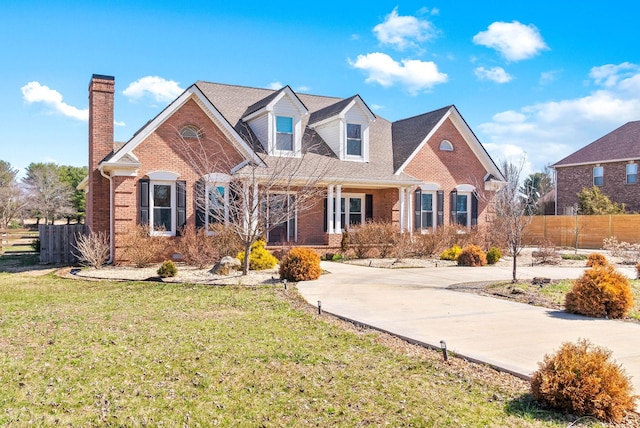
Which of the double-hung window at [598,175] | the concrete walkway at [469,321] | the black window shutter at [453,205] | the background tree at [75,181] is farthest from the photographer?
the background tree at [75,181]

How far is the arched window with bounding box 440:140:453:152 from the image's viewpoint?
25156 millimetres

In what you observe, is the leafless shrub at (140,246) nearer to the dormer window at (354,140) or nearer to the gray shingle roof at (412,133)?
the dormer window at (354,140)

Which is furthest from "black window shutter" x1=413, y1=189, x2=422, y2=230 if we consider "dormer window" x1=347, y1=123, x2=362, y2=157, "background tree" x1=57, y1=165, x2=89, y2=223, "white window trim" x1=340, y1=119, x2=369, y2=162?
"background tree" x1=57, y1=165, x2=89, y2=223

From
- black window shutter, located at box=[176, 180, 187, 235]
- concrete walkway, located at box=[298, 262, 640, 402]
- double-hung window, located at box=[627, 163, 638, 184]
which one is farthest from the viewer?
double-hung window, located at box=[627, 163, 638, 184]

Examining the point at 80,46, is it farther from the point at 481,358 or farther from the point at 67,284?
the point at 481,358

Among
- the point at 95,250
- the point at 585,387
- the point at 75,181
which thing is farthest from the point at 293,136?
the point at 75,181

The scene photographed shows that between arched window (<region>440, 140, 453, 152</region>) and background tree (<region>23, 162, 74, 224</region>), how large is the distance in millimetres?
41459

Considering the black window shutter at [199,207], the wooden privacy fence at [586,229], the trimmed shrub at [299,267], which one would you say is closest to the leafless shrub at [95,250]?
the black window shutter at [199,207]

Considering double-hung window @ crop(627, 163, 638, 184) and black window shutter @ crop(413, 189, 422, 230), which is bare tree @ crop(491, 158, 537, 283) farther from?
double-hung window @ crop(627, 163, 638, 184)

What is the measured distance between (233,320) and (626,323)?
6.71m

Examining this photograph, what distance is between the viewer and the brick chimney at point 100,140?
1855cm

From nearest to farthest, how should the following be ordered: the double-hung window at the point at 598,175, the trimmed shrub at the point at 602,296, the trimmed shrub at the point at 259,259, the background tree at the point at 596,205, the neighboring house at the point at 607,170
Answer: the trimmed shrub at the point at 602,296
the trimmed shrub at the point at 259,259
the background tree at the point at 596,205
the neighboring house at the point at 607,170
the double-hung window at the point at 598,175

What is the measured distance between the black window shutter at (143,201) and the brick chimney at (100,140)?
1527mm

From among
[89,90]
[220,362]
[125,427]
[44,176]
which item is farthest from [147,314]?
[44,176]
